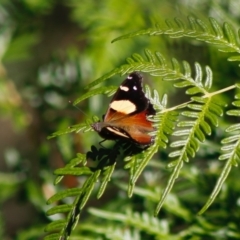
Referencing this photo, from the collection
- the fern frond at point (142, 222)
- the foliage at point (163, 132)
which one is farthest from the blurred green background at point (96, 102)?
the foliage at point (163, 132)

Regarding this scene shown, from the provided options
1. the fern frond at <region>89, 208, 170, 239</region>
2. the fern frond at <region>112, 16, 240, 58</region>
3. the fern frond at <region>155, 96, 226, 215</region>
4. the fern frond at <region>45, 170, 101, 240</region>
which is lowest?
the fern frond at <region>89, 208, 170, 239</region>

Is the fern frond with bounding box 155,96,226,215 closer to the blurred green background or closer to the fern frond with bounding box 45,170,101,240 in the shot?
the fern frond with bounding box 45,170,101,240

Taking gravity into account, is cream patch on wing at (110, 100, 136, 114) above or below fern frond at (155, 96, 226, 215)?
above

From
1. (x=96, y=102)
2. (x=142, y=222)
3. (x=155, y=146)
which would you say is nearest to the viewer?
(x=155, y=146)

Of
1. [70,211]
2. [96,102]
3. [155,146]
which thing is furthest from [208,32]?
[96,102]

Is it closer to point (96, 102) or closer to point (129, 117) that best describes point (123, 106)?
point (129, 117)

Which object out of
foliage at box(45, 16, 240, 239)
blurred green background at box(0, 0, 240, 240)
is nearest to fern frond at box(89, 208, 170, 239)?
blurred green background at box(0, 0, 240, 240)

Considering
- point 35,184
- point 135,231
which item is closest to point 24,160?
point 35,184
